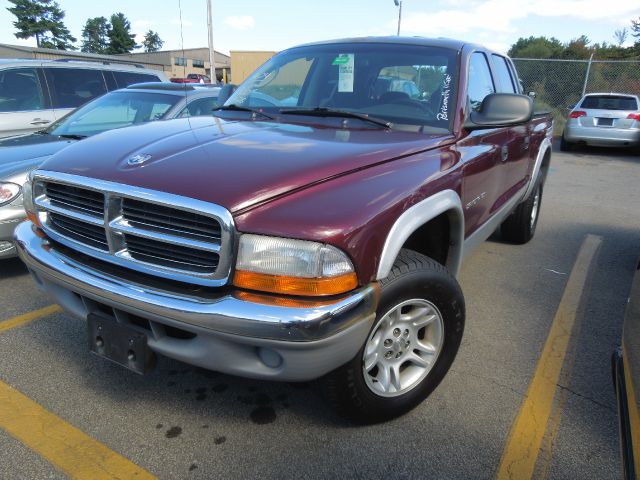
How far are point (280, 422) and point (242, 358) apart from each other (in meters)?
0.70

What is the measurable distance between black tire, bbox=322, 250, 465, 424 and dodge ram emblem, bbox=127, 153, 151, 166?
3.72 ft

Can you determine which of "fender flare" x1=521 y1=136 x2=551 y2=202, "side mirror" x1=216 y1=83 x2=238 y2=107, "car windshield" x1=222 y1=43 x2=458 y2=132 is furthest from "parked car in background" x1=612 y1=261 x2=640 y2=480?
"side mirror" x1=216 y1=83 x2=238 y2=107

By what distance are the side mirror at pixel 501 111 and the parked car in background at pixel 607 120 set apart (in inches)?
433

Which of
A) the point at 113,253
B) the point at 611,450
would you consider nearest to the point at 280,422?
the point at 113,253

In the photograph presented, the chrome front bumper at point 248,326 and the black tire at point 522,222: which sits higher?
the chrome front bumper at point 248,326

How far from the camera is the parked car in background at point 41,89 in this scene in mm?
6090

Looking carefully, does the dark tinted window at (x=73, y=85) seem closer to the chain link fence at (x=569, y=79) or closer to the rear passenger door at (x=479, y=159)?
the rear passenger door at (x=479, y=159)

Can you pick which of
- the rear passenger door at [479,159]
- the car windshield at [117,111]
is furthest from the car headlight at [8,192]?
the rear passenger door at [479,159]

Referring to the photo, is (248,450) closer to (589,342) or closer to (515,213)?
(589,342)

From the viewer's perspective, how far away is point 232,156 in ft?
6.81

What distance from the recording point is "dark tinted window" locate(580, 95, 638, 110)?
39.4 feet

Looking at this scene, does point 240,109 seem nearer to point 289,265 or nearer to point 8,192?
point 289,265

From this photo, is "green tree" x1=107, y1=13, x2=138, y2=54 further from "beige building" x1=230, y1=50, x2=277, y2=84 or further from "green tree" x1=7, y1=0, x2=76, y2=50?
"beige building" x1=230, y1=50, x2=277, y2=84

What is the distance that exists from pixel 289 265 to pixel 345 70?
1903 mm
